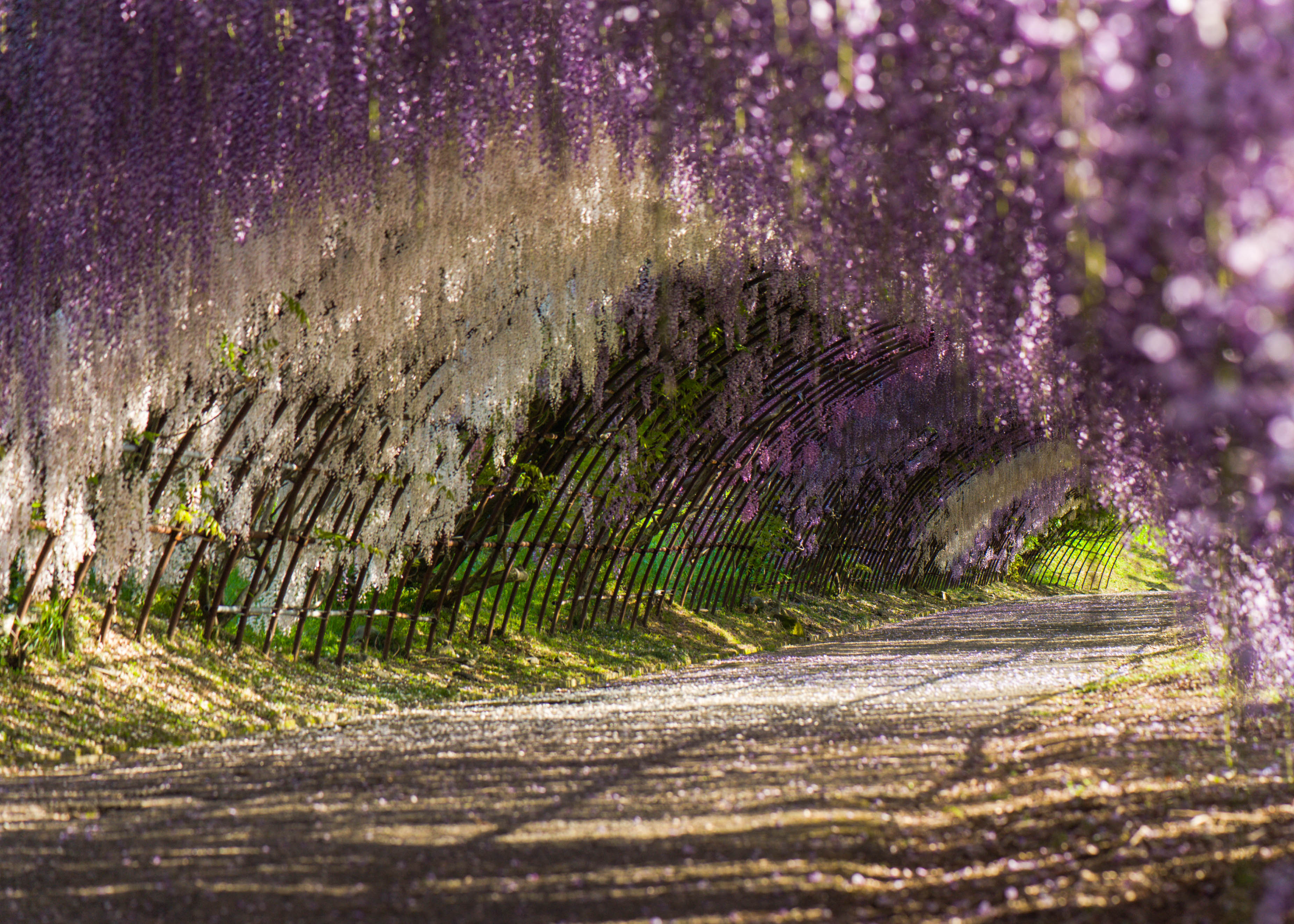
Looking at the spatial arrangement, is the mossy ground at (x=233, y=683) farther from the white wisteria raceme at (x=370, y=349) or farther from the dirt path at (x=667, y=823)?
the white wisteria raceme at (x=370, y=349)

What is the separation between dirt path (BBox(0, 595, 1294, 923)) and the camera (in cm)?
323

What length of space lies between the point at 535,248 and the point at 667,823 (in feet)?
12.9

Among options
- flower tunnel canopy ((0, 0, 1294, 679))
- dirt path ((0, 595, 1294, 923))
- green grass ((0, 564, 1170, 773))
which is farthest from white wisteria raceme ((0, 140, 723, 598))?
dirt path ((0, 595, 1294, 923))

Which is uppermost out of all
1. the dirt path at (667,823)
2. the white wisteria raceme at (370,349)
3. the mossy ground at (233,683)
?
the white wisteria raceme at (370,349)

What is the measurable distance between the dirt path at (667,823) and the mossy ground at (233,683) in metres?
0.54

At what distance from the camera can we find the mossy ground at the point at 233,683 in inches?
259

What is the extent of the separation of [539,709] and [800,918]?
5.42 meters

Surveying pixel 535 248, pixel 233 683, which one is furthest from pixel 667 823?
pixel 233 683

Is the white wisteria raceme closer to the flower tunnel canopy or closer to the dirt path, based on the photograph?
the flower tunnel canopy

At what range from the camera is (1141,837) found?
143 inches

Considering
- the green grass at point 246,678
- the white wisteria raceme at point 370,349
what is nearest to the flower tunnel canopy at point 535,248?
the white wisteria raceme at point 370,349

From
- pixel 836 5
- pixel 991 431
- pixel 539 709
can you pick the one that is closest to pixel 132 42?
pixel 836 5

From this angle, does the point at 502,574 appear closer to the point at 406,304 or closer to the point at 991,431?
the point at 406,304

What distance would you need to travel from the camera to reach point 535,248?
23.5 feet
